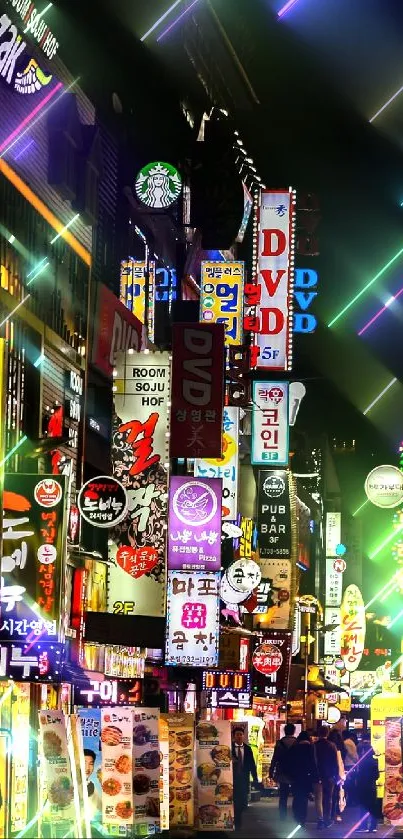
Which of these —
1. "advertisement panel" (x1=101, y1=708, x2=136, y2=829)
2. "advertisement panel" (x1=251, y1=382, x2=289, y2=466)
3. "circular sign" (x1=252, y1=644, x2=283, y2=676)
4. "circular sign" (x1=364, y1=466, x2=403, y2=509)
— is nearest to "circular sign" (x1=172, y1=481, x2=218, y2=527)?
"advertisement panel" (x1=101, y1=708, x2=136, y2=829)

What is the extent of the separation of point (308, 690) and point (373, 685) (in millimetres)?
21001

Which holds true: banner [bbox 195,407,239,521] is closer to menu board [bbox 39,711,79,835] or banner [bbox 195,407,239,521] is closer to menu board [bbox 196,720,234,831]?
menu board [bbox 196,720,234,831]

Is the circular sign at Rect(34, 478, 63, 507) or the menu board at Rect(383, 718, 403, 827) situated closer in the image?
the circular sign at Rect(34, 478, 63, 507)

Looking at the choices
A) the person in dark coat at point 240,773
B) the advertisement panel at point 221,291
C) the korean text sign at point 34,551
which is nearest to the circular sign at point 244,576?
the person in dark coat at point 240,773

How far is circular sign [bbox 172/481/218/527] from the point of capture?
1078 inches

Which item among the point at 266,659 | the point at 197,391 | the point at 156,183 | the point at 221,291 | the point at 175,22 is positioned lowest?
the point at 266,659

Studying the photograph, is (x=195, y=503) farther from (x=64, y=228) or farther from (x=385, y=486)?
(x=385, y=486)

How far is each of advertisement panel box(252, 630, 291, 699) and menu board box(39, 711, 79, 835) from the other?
21.6 m

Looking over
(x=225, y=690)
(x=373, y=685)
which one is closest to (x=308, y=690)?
(x=373, y=685)

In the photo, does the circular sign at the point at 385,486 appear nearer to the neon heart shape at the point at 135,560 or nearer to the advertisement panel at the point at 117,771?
the neon heart shape at the point at 135,560

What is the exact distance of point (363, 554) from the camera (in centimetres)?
9838

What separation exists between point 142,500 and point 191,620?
116 inches

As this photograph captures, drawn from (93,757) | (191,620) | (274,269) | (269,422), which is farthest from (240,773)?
(274,269)

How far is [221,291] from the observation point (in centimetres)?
3641
